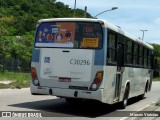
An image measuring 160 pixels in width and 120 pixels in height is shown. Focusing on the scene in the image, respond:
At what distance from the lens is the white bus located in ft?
43.1

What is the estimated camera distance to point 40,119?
11547 mm

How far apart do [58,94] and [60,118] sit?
4.22 ft

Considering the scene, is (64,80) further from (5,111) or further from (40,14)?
(40,14)

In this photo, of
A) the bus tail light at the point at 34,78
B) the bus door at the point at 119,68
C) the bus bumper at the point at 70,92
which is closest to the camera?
the bus bumper at the point at 70,92

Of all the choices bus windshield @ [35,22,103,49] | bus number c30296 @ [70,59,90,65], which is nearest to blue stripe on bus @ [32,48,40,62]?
bus windshield @ [35,22,103,49]

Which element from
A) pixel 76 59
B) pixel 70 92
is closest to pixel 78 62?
pixel 76 59

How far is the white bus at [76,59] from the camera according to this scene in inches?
518

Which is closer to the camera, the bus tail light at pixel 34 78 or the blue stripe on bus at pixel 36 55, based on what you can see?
the bus tail light at pixel 34 78

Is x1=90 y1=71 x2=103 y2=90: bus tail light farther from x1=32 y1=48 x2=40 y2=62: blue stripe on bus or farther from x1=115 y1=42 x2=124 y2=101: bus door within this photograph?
x1=32 y1=48 x2=40 y2=62: blue stripe on bus

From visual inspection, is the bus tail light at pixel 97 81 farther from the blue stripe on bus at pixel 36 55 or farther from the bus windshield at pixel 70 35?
the blue stripe on bus at pixel 36 55

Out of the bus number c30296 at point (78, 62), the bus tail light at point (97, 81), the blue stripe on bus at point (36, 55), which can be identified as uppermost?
the blue stripe on bus at point (36, 55)

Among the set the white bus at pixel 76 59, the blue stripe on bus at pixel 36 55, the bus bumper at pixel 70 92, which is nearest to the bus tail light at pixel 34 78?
the white bus at pixel 76 59

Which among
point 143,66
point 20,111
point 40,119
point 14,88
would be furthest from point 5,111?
point 14,88

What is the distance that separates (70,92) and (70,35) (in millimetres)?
1802
